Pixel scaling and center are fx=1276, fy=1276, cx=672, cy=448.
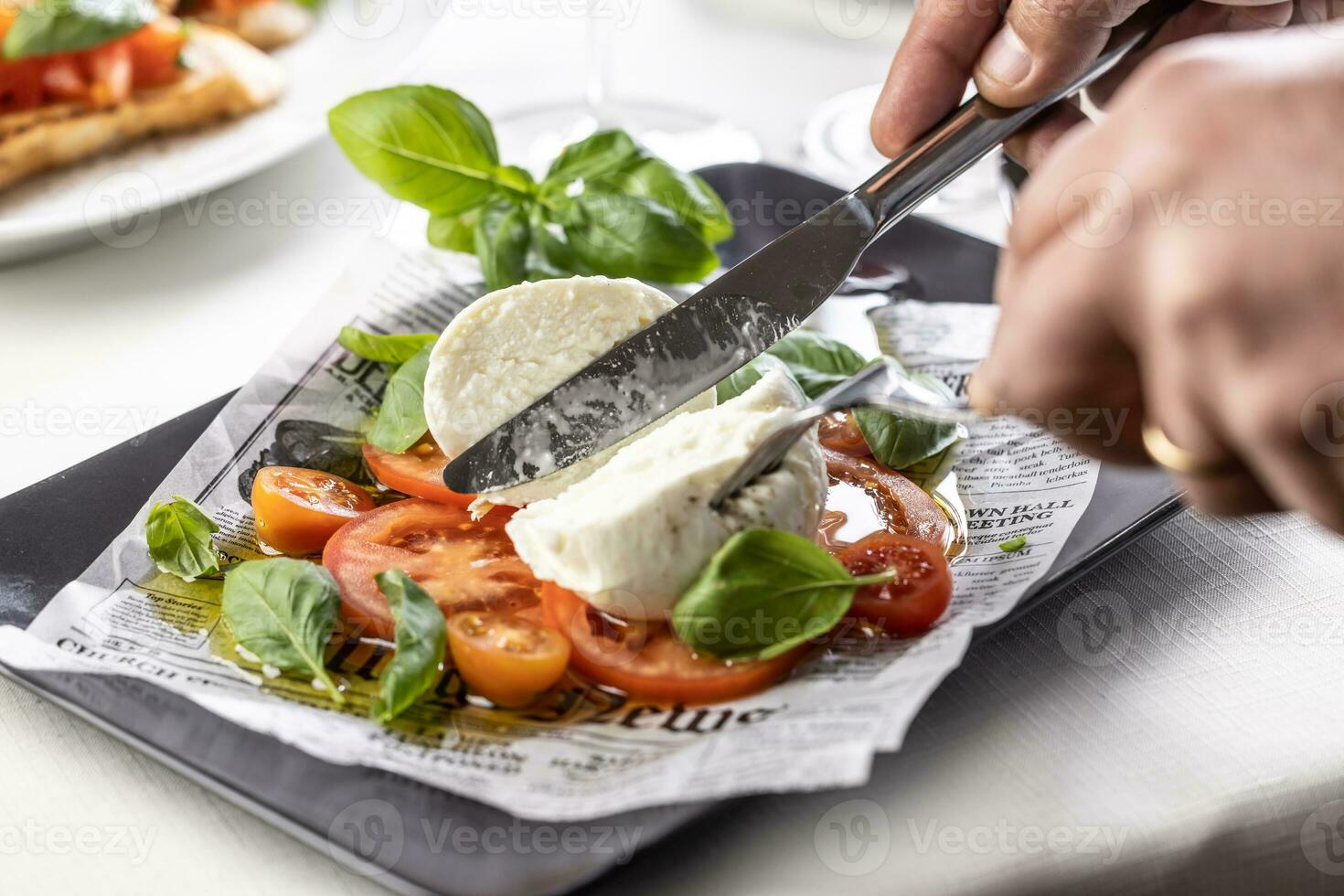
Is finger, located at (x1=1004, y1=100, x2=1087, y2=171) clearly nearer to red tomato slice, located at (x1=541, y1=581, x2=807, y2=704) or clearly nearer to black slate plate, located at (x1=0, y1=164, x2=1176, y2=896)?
black slate plate, located at (x1=0, y1=164, x2=1176, y2=896)

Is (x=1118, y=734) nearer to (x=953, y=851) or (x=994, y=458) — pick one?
(x=953, y=851)

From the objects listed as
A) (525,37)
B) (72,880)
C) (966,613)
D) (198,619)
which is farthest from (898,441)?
(525,37)

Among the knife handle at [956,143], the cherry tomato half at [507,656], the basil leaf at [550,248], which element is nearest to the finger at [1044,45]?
the knife handle at [956,143]

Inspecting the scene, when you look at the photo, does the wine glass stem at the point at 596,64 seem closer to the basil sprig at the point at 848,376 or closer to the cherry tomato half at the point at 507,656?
the basil sprig at the point at 848,376

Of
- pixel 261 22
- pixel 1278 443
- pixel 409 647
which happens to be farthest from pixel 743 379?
pixel 261 22

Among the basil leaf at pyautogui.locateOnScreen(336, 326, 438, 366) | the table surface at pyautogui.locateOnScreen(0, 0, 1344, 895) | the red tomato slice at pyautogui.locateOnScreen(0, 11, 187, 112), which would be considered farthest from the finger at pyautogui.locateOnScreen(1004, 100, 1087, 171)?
the red tomato slice at pyautogui.locateOnScreen(0, 11, 187, 112)

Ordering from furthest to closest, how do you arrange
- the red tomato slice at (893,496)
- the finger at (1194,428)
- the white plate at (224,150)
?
the white plate at (224,150)
the red tomato slice at (893,496)
the finger at (1194,428)
